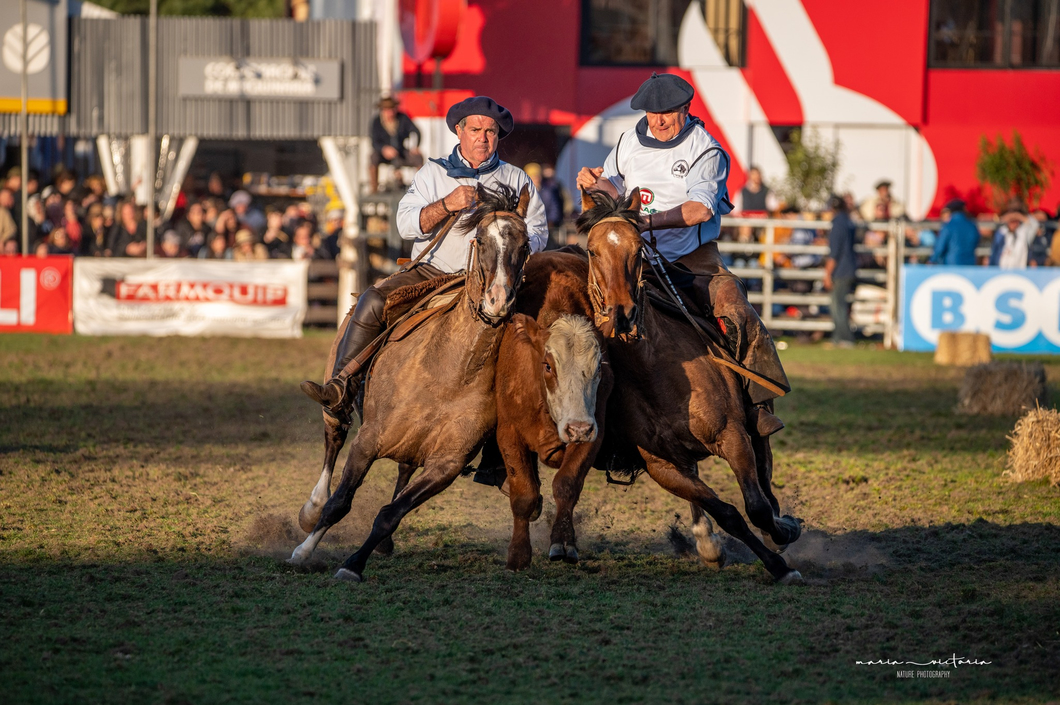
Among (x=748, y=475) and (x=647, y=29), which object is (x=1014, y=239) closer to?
(x=647, y=29)

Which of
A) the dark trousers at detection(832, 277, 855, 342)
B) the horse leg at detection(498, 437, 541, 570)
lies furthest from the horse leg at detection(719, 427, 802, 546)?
the dark trousers at detection(832, 277, 855, 342)

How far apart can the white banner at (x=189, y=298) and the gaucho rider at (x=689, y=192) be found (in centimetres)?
1280

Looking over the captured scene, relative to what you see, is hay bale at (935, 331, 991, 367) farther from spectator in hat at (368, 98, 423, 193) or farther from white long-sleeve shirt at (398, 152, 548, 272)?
white long-sleeve shirt at (398, 152, 548, 272)

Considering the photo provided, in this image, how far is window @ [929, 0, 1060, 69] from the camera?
23.8 meters

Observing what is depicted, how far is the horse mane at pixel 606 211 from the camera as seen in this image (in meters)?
6.18

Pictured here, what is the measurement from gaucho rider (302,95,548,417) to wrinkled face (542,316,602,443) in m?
1.06

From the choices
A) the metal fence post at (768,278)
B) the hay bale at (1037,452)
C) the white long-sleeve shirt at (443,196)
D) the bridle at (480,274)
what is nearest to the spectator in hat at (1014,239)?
the metal fence post at (768,278)

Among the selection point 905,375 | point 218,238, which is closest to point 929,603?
point 905,375

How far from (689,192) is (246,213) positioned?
686 inches

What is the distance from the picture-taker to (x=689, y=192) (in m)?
6.88

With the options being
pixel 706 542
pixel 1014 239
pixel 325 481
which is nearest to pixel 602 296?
pixel 706 542

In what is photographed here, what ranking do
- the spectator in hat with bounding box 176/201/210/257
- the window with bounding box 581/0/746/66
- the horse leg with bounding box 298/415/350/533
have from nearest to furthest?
the horse leg with bounding box 298/415/350/533, the spectator in hat with bounding box 176/201/210/257, the window with bounding box 581/0/746/66

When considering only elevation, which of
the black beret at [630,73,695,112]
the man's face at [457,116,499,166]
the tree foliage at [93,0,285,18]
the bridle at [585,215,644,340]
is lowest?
the bridle at [585,215,644,340]

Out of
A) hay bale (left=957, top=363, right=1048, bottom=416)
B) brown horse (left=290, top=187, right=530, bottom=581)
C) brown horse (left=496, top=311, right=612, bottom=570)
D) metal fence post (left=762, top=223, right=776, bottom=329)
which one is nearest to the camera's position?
brown horse (left=496, top=311, right=612, bottom=570)
